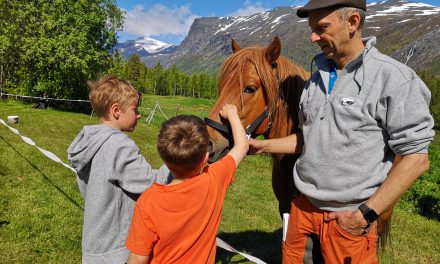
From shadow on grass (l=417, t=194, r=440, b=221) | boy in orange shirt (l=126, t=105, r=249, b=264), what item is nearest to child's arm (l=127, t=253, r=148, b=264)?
boy in orange shirt (l=126, t=105, r=249, b=264)

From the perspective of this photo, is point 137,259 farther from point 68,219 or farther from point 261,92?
point 68,219

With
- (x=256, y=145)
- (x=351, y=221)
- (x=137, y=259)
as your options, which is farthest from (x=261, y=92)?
(x=137, y=259)

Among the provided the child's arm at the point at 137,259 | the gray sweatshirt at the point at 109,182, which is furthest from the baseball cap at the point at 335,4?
Answer: the child's arm at the point at 137,259

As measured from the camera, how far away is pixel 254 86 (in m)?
2.98

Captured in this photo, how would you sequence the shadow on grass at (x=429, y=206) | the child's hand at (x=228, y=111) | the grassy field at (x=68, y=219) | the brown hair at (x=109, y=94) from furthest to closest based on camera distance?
the shadow on grass at (x=429, y=206), the grassy field at (x=68, y=219), the child's hand at (x=228, y=111), the brown hair at (x=109, y=94)

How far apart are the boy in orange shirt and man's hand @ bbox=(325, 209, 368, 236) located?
2.77 ft

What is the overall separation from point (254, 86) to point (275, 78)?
24 centimetres

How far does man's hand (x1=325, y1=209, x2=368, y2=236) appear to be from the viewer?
2.09m

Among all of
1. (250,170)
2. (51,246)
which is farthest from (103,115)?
(250,170)

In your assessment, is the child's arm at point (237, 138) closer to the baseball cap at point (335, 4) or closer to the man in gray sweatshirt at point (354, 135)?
the man in gray sweatshirt at point (354, 135)

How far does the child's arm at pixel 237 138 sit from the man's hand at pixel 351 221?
786mm

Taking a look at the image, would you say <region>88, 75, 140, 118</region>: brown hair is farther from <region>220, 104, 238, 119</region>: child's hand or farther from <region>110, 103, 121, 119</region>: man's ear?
<region>220, 104, 238, 119</region>: child's hand

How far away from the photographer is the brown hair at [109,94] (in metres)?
2.48

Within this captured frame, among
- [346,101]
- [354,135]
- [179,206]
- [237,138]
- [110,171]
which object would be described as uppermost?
[346,101]
